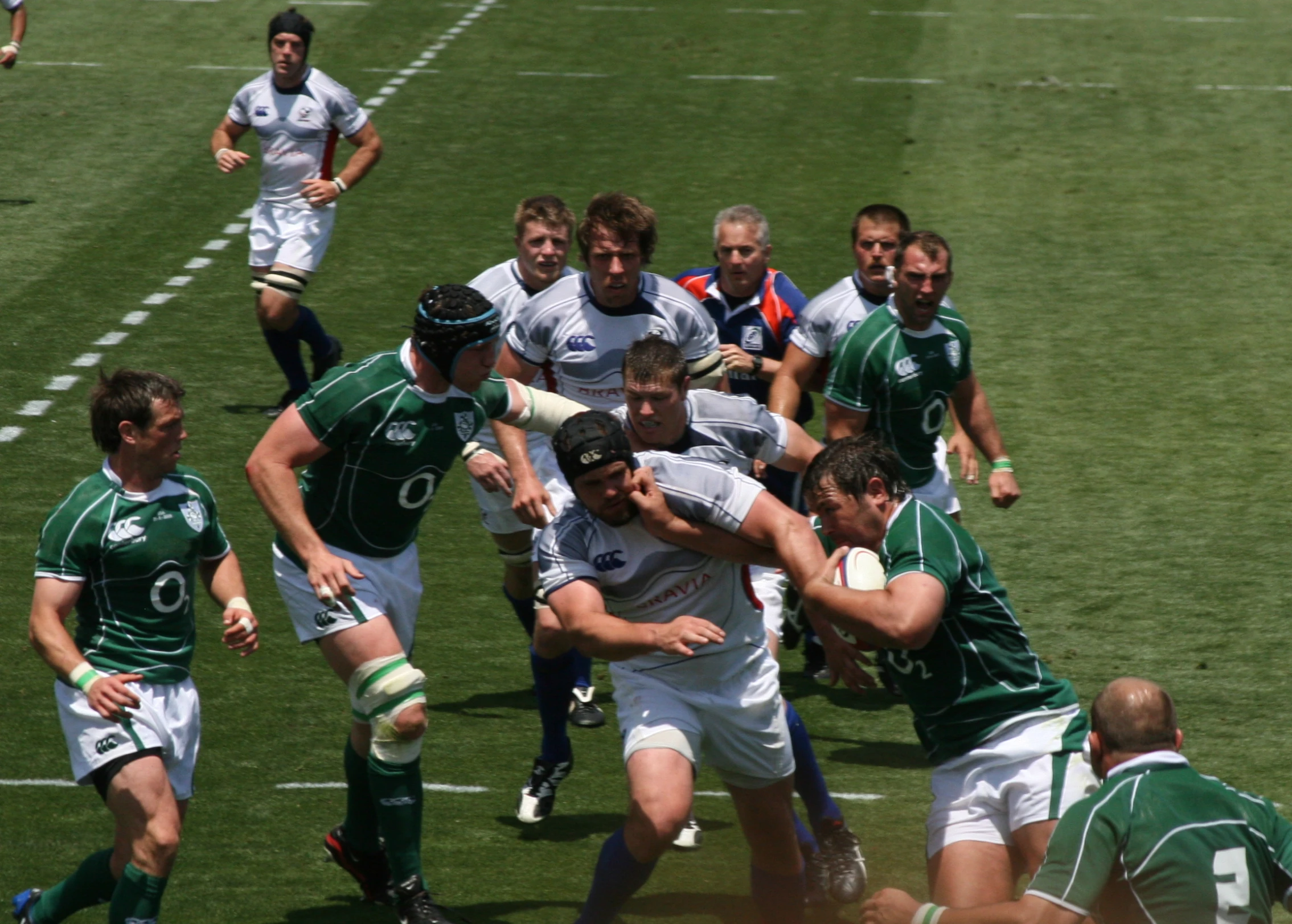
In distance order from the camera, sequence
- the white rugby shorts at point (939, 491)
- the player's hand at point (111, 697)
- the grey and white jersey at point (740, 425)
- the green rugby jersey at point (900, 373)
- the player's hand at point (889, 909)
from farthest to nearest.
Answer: the white rugby shorts at point (939, 491), the green rugby jersey at point (900, 373), the grey and white jersey at point (740, 425), the player's hand at point (111, 697), the player's hand at point (889, 909)

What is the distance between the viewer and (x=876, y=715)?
26.3ft

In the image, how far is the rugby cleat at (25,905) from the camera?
557cm

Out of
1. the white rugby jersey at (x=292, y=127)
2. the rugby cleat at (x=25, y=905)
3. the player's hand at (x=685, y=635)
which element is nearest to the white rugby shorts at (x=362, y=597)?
the rugby cleat at (x=25, y=905)

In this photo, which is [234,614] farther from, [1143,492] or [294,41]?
[294,41]

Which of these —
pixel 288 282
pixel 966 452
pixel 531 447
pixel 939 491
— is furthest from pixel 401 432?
pixel 288 282

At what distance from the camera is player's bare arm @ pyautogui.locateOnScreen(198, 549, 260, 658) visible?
543 centimetres

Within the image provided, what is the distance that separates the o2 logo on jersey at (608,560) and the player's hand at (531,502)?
3.55 feet

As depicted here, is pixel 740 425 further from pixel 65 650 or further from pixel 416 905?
pixel 65 650

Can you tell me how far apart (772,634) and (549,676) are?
979mm

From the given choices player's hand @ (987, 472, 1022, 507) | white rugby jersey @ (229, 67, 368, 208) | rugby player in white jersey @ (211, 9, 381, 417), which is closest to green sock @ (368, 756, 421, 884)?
player's hand @ (987, 472, 1022, 507)

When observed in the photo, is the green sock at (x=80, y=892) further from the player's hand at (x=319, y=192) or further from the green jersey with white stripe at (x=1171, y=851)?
the player's hand at (x=319, y=192)

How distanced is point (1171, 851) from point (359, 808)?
3.07m

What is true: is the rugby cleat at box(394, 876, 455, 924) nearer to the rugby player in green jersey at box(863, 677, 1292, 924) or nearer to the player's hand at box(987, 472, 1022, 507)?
the rugby player in green jersey at box(863, 677, 1292, 924)

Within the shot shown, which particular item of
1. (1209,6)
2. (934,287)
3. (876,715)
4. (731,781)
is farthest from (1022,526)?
(1209,6)
